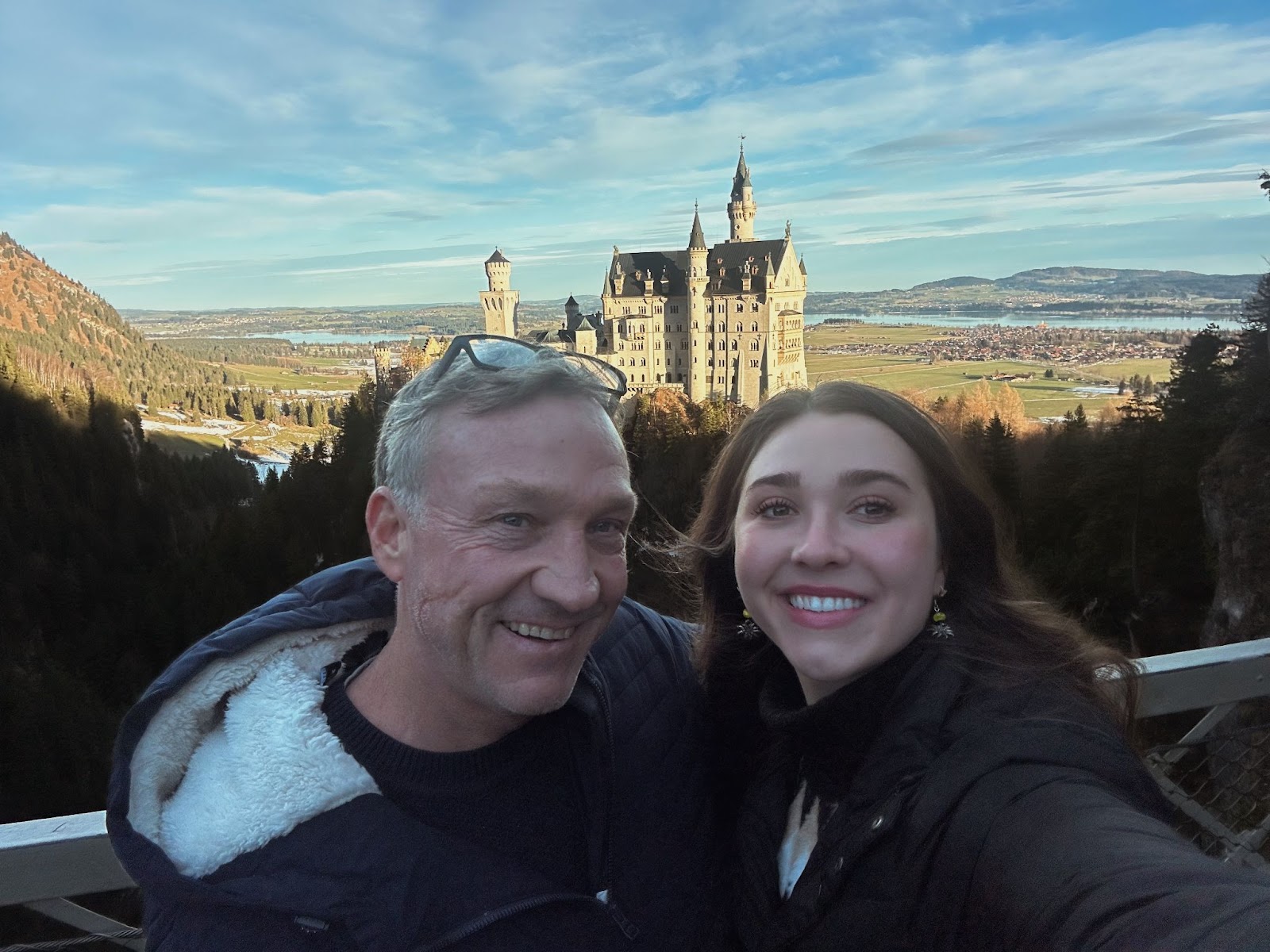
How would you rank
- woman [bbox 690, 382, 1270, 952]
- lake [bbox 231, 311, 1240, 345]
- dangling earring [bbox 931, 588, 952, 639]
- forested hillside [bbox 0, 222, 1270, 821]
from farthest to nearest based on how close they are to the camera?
1. lake [bbox 231, 311, 1240, 345]
2. forested hillside [bbox 0, 222, 1270, 821]
3. dangling earring [bbox 931, 588, 952, 639]
4. woman [bbox 690, 382, 1270, 952]

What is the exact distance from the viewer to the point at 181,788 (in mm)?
1507

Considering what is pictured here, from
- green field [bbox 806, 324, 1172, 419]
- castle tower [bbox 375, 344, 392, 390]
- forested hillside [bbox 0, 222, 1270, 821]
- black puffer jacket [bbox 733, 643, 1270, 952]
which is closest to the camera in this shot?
black puffer jacket [bbox 733, 643, 1270, 952]

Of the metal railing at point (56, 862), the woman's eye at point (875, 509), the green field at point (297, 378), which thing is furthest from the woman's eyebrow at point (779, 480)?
the green field at point (297, 378)

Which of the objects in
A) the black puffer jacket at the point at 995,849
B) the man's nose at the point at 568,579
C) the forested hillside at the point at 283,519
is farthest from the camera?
the forested hillside at the point at 283,519

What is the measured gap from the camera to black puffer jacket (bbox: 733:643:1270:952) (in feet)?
3.16

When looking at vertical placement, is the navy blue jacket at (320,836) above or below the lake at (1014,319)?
below

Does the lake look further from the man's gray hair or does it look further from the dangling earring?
the dangling earring

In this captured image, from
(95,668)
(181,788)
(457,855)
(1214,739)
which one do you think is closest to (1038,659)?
(457,855)

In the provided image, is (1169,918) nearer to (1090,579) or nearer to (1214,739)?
(1214,739)

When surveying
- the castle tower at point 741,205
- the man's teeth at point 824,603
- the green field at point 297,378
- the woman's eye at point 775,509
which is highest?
the castle tower at point 741,205

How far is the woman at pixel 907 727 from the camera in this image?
1.07 meters

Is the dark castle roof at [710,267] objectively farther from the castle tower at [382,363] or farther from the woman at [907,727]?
the woman at [907,727]

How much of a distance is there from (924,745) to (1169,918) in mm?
464

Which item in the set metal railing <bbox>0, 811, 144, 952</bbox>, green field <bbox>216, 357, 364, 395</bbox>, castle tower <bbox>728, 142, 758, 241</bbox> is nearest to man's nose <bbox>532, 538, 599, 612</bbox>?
metal railing <bbox>0, 811, 144, 952</bbox>
